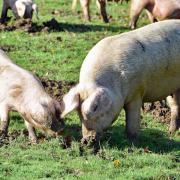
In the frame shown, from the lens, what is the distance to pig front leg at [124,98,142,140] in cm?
901

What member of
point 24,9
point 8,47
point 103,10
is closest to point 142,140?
point 8,47

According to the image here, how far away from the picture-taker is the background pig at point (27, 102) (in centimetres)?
877

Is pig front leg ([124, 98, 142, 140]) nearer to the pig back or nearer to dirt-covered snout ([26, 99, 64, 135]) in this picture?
the pig back

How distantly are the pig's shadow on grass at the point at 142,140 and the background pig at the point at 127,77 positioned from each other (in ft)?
0.58

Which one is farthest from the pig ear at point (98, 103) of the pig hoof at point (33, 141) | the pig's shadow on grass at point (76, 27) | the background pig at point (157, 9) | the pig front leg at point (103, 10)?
the pig front leg at point (103, 10)

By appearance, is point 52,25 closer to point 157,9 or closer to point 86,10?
point 86,10

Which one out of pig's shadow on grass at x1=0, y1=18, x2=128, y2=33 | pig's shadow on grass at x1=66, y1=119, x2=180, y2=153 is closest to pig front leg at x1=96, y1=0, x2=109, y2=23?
pig's shadow on grass at x1=0, y1=18, x2=128, y2=33

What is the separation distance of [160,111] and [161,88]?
4.35 feet

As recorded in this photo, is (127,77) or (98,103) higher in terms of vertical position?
(127,77)

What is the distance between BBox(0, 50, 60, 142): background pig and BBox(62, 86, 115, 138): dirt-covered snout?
14.2 inches

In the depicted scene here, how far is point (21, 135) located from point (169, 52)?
2105 millimetres

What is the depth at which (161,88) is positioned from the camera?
936 cm

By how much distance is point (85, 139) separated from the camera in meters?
8.52

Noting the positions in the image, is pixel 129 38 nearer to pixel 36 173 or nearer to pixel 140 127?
pixel 140 127
